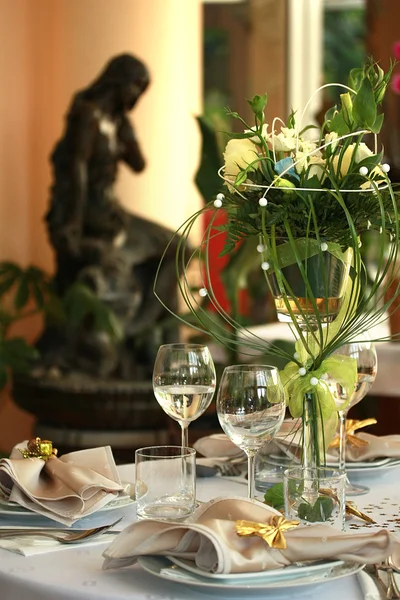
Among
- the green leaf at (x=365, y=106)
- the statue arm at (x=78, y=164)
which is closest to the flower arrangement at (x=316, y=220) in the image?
the green leaf at (x=365, y=106)

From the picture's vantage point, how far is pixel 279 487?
1.31 m

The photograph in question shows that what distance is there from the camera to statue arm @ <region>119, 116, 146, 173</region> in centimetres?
397

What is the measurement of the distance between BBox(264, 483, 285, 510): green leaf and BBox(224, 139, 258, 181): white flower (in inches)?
14.8

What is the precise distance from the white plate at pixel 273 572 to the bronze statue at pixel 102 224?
288 centimetres

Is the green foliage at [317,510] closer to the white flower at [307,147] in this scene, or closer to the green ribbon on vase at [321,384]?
the green ribbon on vase at [321,384]

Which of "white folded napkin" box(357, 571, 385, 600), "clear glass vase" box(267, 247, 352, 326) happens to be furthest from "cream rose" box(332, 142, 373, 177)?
"white folded napkin" box(357, 571, 385, 600)

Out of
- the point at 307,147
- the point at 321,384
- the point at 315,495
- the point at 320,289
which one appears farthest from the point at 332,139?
the point at 315,495

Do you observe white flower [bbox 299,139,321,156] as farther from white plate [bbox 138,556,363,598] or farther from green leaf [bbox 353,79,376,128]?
white plate [bbox 138,556,363,598]

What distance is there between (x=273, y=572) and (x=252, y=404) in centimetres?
24

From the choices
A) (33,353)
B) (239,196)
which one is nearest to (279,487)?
(239,196)

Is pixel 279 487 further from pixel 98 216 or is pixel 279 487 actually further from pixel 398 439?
pixel 98 216

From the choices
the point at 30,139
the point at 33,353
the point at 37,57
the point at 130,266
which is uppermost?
the point at 37,57

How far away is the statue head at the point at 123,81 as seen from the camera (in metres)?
3.83

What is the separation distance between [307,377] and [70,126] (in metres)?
2.76
